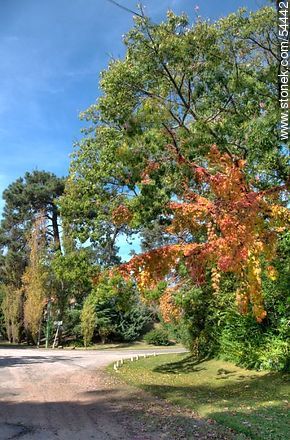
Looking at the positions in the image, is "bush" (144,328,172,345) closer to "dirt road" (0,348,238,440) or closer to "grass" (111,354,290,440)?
"grass" (111,354,290,440)

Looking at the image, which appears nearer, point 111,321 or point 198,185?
point 198,185

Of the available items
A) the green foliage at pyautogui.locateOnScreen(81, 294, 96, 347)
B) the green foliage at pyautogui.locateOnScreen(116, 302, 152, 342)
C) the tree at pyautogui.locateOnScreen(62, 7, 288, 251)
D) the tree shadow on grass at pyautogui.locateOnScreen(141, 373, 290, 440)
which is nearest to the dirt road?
the tree shadow on grass at pyautogui.locateOnScreen(141, 373, 290, 440)

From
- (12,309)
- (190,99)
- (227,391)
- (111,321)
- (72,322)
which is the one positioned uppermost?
(190,99)

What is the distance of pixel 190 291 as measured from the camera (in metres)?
15.9

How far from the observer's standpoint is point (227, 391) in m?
12.6

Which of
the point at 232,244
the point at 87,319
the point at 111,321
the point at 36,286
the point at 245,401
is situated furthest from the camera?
the point at 111,321

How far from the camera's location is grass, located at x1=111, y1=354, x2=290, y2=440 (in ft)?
25.2

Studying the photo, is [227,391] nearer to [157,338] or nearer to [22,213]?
[157,338]

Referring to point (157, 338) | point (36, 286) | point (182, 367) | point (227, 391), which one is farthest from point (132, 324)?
point (227, 391)

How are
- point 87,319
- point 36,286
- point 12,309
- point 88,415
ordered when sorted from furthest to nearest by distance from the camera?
point 12,309 < point 36,286 < point 87,319 < point 88,415

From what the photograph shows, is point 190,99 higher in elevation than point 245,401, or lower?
higher

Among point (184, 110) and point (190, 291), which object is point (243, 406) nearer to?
point (190, 291)

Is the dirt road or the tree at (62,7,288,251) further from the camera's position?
the tree at (62,7,288,251)

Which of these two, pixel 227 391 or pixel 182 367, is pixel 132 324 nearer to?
pixel 182 367
